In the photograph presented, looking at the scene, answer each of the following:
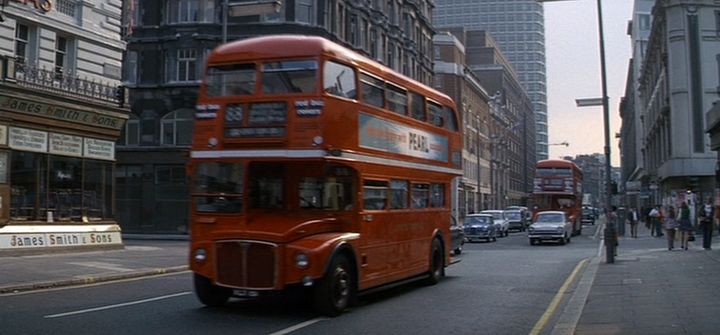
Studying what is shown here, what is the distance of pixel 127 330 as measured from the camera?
10.1m

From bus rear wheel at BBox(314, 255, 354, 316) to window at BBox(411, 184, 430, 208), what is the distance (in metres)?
3.71

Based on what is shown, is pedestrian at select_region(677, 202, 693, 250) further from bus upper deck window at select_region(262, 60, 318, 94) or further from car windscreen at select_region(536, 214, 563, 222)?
bus upper deck window at select_region(262, 60, 318, 94)

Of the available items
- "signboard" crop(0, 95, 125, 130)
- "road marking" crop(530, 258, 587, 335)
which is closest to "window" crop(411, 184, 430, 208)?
"road marking" crop(530, 258, 587, 335)

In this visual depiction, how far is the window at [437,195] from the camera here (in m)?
16.9

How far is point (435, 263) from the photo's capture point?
17203 mm

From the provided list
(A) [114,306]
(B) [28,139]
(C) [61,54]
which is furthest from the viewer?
(C) [61,54]

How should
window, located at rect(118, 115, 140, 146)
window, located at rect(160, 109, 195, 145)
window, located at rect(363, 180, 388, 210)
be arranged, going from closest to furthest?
window, located at rect(363, 180, 388, 210)
window, located at rect(160, 109, 195, 145)
window, located at rect(118, 115, 140, 146)

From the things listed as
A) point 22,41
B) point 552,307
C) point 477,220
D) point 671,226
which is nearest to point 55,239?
point 22,41

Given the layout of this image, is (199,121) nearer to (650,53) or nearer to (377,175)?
(377,175)

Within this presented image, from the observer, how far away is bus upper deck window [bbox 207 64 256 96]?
476 inches

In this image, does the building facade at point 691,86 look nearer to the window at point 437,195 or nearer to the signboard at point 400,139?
the window at point 437,195

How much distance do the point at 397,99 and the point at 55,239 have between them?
1485 cm

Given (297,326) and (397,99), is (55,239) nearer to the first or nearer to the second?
(397,99)

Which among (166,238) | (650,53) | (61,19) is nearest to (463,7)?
(650,53)
